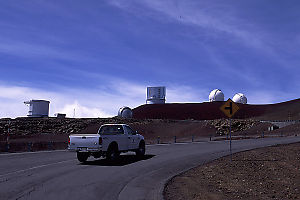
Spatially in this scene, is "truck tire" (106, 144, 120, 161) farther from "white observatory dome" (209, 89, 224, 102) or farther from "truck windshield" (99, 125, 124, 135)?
"white observatory dome" (209, 89, 224, 102)

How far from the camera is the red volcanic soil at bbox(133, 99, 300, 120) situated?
9725 cm

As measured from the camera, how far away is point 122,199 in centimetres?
749

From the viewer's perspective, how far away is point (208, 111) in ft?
332

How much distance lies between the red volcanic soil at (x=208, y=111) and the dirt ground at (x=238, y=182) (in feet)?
279

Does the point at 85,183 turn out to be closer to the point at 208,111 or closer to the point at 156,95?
the point at 208,111

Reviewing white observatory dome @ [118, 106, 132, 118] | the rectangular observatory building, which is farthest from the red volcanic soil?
white observatory dome @ [118, 106, 132, 118]

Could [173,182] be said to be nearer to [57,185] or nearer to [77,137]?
[57,185]

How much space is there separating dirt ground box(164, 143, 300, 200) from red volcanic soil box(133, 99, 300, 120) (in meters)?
85.1

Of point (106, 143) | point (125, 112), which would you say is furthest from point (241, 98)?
point (106, 143)

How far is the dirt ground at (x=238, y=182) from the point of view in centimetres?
830

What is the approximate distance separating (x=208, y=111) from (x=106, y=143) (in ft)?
292

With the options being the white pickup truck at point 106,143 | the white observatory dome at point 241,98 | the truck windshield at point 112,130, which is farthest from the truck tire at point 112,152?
the white observatory dome at point 241,98

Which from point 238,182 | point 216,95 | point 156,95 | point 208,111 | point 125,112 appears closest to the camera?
point 238,182

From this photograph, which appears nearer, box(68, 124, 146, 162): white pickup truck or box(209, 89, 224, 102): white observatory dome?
box(68, 124, 146, 162): white pickup truck
